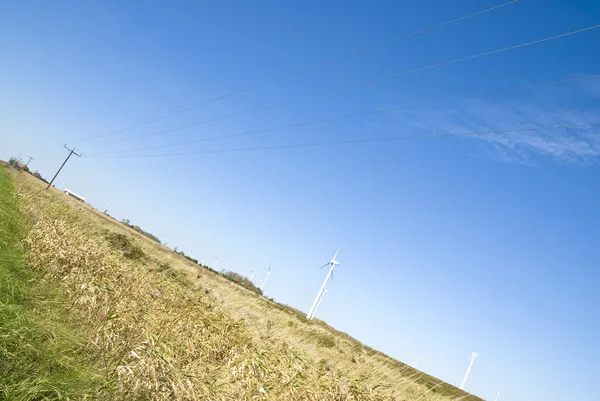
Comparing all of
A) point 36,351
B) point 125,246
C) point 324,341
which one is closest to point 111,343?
point 36,351

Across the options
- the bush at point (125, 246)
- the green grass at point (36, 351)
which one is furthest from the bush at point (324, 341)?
the green grass at point (36, 351)

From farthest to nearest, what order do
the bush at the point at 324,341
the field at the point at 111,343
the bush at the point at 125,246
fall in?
the bush at the point at 125,246
the bush at the point at 324,341
the field at the point at 111,343

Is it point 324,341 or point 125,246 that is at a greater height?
point 324,341

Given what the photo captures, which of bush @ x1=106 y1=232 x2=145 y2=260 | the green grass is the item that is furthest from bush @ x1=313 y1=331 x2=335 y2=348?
the green grass

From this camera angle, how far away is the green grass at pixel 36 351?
4.79 meters

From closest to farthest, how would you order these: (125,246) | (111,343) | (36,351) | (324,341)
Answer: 1. (36,351)
2. (111,343)
3. (324,341)
4. (125,246)

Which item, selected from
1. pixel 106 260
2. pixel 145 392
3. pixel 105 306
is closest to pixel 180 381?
pixel 145 392

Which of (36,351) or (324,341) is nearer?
(36,351)

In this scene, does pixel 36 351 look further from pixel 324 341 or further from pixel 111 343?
pixel 324 341

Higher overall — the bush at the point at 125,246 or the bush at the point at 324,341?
the bush at the point at 324,341

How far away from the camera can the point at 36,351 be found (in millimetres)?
5574

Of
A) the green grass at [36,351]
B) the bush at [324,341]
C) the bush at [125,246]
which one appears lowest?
the green grass at [36,351]

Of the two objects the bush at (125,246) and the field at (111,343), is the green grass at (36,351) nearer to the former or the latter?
the field at (111,343)

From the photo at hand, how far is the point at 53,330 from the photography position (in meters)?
6.55
